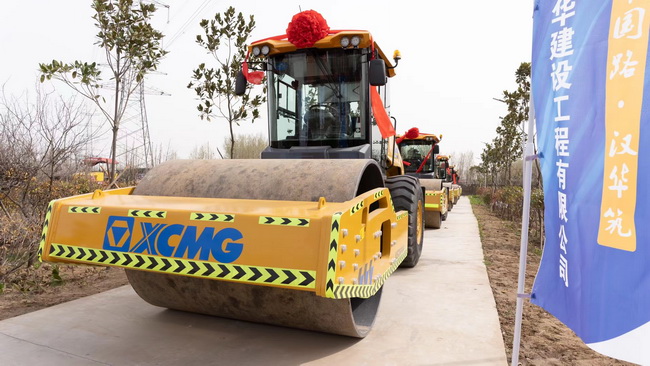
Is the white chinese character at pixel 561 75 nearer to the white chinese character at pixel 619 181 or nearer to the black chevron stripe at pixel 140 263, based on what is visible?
the white chinese character at pixel 619 181

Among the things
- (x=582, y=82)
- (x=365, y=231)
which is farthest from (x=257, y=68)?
(x=582, y=82)

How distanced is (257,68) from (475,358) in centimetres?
377

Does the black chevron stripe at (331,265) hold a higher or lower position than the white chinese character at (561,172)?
lower

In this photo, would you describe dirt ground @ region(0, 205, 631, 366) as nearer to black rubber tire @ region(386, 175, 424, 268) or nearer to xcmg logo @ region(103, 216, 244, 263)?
black rubber tire @ region(386, 175, 424, 268)

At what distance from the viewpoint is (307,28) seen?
4480mm

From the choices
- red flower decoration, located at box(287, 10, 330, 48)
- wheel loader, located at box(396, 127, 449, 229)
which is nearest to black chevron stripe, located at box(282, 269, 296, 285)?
red flower decoration, located at box(287, 10, 330, 48)

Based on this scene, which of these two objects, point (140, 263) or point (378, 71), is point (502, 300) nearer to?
point (378, 71)

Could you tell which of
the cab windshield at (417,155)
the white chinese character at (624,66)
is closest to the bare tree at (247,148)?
the cab windshield at (417,155)

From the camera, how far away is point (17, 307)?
4254mm

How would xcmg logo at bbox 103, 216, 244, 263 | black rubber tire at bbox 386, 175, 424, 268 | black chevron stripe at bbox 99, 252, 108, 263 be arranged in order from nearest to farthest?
xcmg logo at bbox 103, 216, 244, 263
black chevron stripe at bbox 99, 252, 108, 263
black rubber tire at bbox 386, 175, 424, 268

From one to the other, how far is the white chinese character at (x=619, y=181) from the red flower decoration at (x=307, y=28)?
3.27 m

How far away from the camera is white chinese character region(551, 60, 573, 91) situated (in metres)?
2.24

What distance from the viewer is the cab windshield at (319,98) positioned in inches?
193

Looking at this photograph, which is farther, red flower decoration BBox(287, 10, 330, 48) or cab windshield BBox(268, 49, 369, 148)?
cab windshield BBox(268, 49, 369, 148)
